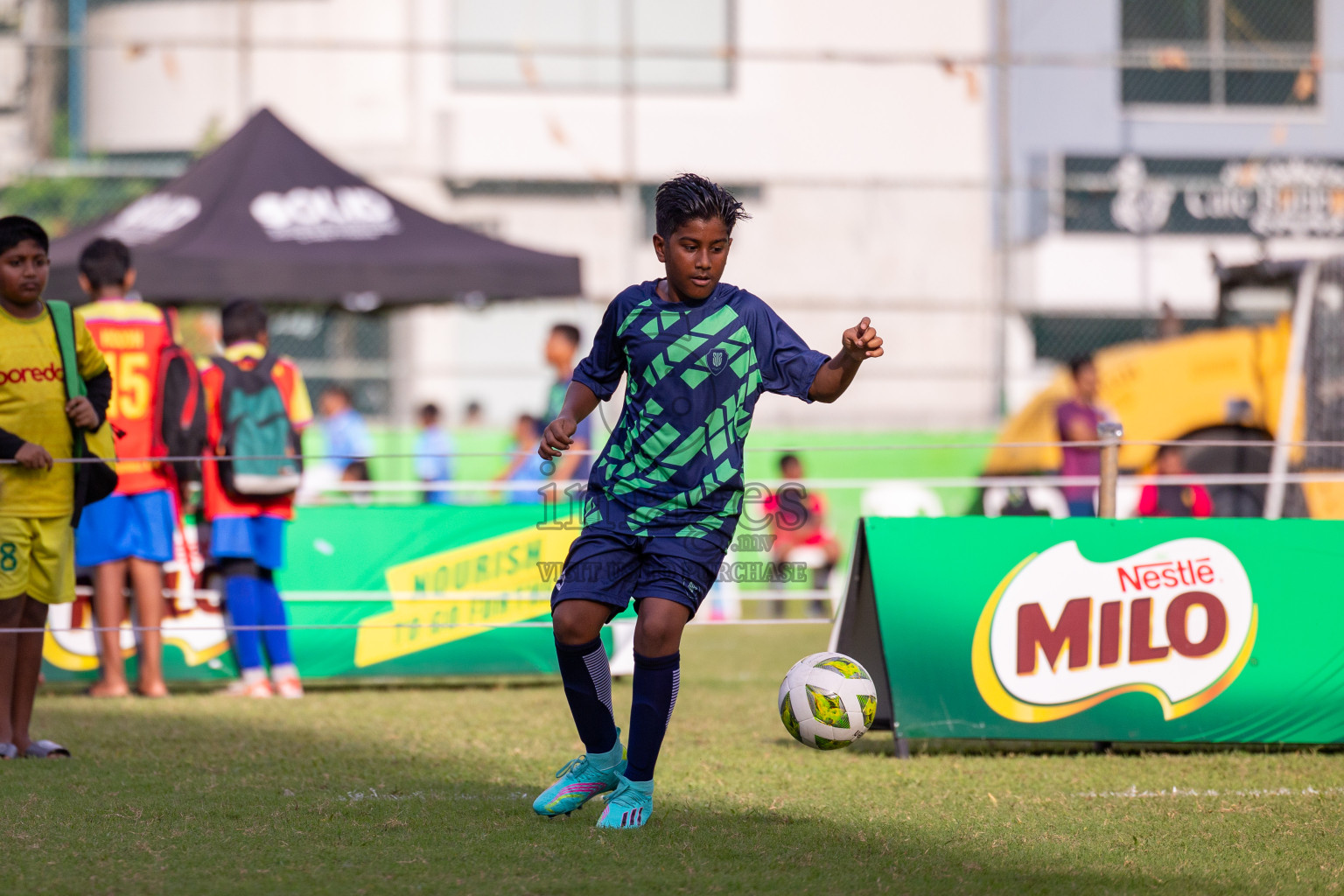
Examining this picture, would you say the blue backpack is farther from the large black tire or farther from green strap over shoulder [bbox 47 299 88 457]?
the large black tire

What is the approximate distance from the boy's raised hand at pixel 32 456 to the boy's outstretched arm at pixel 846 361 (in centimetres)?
283

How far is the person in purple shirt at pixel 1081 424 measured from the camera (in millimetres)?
10945

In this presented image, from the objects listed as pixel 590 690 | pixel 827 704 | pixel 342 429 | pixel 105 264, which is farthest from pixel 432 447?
pixel 590 690

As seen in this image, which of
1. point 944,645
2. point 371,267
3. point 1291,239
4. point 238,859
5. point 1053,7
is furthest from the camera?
point 1053,7

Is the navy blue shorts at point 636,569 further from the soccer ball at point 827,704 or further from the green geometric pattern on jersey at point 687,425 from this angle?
the soccer ball at point 827,704

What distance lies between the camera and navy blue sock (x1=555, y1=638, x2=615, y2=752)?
4516mm

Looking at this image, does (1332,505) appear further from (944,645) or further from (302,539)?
(302,539)

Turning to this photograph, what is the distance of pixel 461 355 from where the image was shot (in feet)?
63.1

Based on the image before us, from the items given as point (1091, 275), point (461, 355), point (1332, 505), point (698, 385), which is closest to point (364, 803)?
point (698, 385)

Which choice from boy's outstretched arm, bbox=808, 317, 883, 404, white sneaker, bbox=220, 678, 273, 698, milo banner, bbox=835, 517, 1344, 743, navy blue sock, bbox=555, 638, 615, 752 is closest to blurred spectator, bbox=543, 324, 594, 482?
white sneaker, bbox=220, 678, 273, 698

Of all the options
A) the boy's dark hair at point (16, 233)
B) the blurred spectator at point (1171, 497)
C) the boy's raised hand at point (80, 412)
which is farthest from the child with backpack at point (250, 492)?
the blurred spectator at point (1171, 497)

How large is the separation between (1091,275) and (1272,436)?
7685 mm

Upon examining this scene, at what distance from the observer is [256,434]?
764 cm

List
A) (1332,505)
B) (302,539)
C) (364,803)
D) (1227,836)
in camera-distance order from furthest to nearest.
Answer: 1. (1332,505)
2. (302,539)
3. (364,803)
4. (1227,836)
